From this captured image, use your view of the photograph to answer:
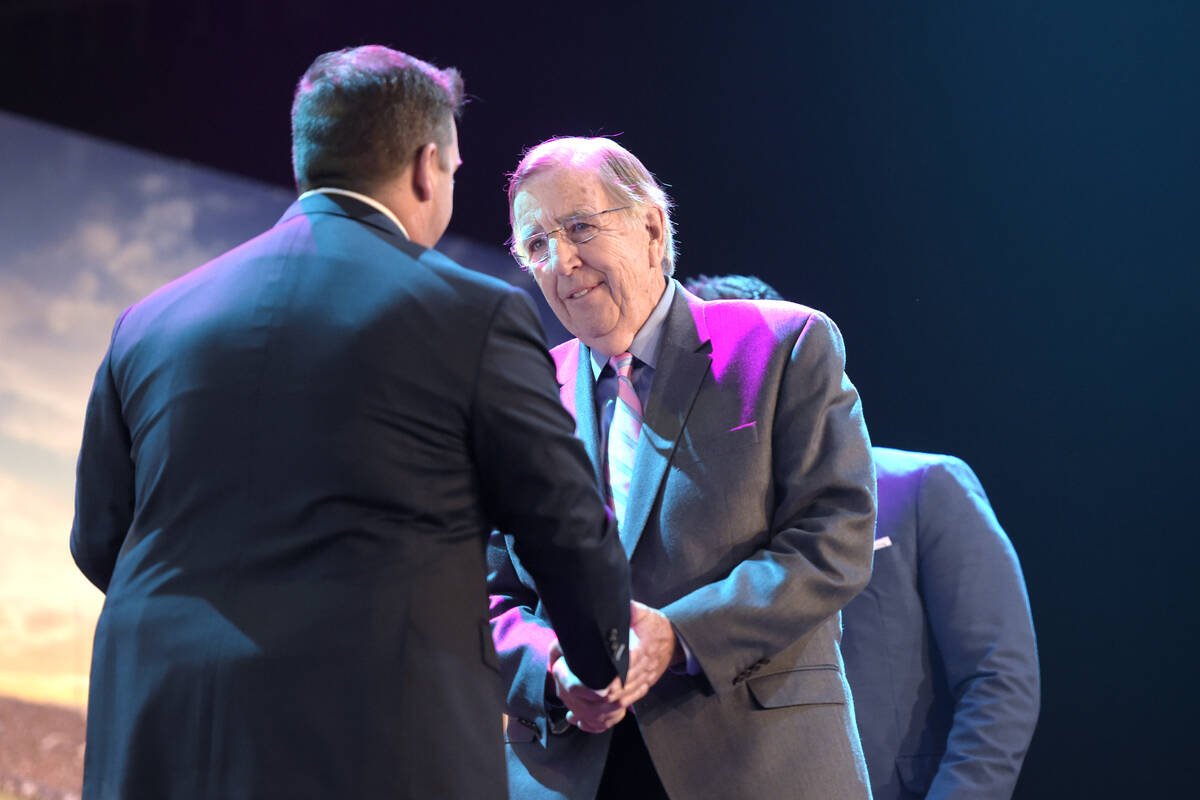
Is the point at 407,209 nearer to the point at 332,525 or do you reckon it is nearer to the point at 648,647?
the point at 332,525

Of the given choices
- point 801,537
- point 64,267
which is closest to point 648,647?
point 801,537

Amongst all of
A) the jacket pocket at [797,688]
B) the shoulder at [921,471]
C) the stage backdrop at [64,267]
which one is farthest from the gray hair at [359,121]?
the stage backdrop at [64,267]

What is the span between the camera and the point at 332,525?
51.0 inches

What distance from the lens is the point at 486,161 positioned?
3875 millimetres

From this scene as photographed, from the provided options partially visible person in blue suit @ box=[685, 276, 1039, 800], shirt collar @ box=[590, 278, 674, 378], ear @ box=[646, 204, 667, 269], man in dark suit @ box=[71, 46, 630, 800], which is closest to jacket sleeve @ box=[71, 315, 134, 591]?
man in dark suit @ box=[71, 46, 630, 800]

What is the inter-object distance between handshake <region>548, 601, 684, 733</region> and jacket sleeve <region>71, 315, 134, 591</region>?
0.67 meters

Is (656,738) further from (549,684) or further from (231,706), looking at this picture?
(231,706)

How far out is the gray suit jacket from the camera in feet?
5.97

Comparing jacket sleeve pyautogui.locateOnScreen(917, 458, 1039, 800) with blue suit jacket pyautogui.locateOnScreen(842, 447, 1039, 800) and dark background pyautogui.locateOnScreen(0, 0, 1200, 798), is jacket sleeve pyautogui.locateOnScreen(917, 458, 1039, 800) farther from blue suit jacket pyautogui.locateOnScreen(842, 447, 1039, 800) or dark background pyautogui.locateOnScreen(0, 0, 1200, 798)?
dark background pyautogui.locateOnScreen(0, 0, 1200, 798)

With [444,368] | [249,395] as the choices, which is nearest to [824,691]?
[444,368]

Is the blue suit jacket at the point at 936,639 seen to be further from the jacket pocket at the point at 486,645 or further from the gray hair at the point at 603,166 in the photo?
the jacket pocket at the point at 486,645

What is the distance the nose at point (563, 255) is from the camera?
214 centimetres

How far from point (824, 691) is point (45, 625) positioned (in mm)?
2768

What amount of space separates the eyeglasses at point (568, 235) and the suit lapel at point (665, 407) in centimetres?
22
